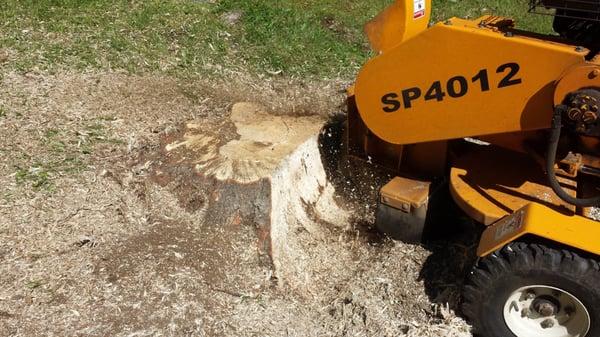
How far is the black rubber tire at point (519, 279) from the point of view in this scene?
320cm

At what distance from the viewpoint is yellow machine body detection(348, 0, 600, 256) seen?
3.24 meters

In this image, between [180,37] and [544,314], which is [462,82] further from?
[180,37]

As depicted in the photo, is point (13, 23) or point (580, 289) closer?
point (580, 289)

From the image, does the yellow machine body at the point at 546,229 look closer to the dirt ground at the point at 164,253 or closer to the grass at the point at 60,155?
the dirt ground at the point at 164,253

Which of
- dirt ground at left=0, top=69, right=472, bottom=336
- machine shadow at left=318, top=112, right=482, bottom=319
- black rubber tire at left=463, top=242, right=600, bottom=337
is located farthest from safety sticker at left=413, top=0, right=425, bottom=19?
black rubber tire at left=463, top=242, right=600, bottom=337

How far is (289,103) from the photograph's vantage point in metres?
5.91

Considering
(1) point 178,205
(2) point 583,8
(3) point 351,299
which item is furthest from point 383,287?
(2) point 583,8

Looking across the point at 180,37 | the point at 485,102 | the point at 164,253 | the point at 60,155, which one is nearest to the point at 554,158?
the point at 485,102

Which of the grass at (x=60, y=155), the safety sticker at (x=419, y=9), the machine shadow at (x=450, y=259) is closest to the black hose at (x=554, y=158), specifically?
the machine shadow at (x=450, y=259)

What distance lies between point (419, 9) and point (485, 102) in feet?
2.93

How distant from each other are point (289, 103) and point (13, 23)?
3151 millimetres

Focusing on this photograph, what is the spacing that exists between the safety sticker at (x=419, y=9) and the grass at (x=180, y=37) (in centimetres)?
253

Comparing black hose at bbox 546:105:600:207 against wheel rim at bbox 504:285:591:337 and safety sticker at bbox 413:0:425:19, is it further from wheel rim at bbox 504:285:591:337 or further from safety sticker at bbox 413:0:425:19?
safety sticker at bbox 413:0:425:19

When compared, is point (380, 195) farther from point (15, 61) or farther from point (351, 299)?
point (15, 61)
